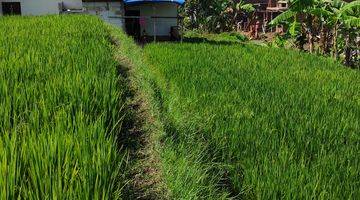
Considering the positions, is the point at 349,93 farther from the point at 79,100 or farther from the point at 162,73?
the point at 79,100

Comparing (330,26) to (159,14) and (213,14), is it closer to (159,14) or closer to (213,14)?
(159,14)

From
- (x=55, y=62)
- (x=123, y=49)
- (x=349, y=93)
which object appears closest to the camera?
(x=55, y=62)

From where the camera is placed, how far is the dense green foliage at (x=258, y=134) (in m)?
2.59

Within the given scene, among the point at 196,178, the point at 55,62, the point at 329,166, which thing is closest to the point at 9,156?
the point at 196,178

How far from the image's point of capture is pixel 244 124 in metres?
3.61

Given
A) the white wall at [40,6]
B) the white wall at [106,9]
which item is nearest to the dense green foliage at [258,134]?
the white wall at [106,9]

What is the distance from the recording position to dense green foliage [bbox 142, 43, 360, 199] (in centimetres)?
259

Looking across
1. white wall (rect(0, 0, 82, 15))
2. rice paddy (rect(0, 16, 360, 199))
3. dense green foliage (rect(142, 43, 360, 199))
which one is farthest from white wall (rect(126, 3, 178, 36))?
rice paddy (rect(0, 16, 360, 199))

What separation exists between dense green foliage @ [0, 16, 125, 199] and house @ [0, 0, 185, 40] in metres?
13.3

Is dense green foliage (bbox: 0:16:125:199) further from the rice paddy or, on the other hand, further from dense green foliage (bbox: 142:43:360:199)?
dense green foliage (bbox: 142:43:360:199)

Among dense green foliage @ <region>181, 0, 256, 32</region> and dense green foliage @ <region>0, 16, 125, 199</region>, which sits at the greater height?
dense green foliage @ <region>181, 0, 256, 32</region>

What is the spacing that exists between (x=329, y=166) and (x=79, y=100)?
1724mm

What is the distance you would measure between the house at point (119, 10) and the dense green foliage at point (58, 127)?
43.6 ft

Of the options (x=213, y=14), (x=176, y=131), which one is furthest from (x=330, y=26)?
(x=213, y=14)
